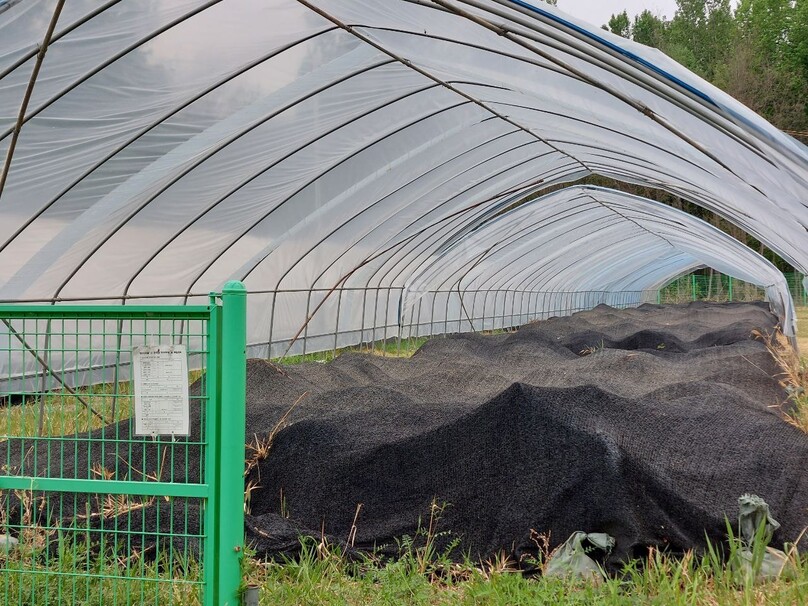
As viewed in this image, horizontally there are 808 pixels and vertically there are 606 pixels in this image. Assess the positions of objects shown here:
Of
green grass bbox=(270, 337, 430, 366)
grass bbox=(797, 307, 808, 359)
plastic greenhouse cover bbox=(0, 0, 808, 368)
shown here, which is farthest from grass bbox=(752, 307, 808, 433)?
green grass bbox=(270, 337, 430, 366)

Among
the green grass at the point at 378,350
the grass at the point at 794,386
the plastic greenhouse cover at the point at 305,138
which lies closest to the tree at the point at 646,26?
the green grass at the point at 378,350

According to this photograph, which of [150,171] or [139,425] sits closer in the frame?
[139,425]

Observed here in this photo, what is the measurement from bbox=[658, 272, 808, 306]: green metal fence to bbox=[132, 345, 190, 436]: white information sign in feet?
130

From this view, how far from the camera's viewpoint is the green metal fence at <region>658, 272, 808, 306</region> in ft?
132

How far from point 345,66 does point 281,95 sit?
2.11 ft

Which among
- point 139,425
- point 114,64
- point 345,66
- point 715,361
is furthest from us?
point 715,361

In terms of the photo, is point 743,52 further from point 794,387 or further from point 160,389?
point 160,389

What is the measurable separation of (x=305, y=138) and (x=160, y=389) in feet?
20.0

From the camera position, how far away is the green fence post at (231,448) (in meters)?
3.11

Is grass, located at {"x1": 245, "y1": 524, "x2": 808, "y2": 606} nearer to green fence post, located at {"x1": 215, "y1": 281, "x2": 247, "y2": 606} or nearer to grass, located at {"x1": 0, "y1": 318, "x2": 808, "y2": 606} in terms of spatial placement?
grass, located at {"x1": 0, "y1": 318, "x2": 808, "y2": 606}

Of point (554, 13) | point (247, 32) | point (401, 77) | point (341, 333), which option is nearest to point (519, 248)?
point (341, 333)

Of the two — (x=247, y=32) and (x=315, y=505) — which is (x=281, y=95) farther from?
(x=315, y=505)

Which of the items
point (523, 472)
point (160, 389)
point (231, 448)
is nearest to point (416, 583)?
point (523, 472)

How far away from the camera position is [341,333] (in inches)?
614
